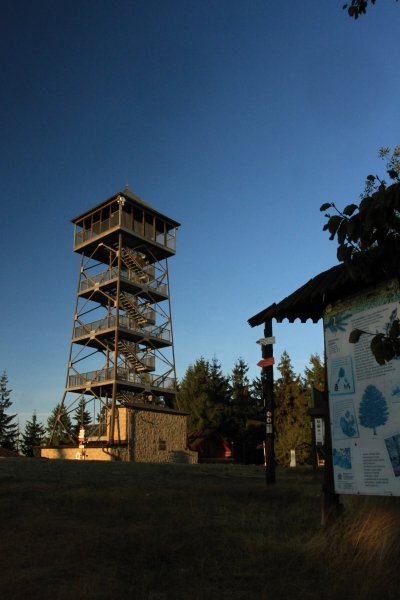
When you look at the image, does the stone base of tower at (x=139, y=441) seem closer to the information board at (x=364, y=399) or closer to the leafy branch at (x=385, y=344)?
the information board at (x=364, y=399)

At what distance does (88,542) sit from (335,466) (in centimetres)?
296

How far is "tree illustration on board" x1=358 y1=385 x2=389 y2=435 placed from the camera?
5.99 m

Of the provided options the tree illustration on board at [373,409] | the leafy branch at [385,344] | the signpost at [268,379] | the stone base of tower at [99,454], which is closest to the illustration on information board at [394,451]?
the tree illustration on board at [373,409]

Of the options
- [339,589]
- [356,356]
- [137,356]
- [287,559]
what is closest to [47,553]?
[287,559]

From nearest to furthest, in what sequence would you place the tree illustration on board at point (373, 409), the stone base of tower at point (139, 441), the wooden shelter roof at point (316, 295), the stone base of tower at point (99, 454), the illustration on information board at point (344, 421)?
1. the tree illustration on board at point (373, 409)
2. the illustration on information board at point (344, 421)
3. the wooden shelter roof at point (316, 295)
4. the stone base of tower at point (99, 454)
5. the stone base of tower at point (139, 441)

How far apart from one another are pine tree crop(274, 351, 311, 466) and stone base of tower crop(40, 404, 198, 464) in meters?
11.7

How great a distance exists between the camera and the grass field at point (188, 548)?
189 inches

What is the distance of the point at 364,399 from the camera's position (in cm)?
627

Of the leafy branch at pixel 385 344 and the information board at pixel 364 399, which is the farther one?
the information board at pixel 364 399

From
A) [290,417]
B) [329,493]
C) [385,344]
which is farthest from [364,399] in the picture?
[290,417]

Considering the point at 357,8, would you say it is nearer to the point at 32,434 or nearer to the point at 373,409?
the point at 373,409

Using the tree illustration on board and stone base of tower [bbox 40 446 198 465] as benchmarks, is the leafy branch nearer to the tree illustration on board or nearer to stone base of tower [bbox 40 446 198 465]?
the tree illustration on board

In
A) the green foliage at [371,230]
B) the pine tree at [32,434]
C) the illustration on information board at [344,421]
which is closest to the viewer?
the green foliage at [371,230]

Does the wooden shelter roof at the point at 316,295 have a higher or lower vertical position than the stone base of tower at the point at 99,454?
higher
